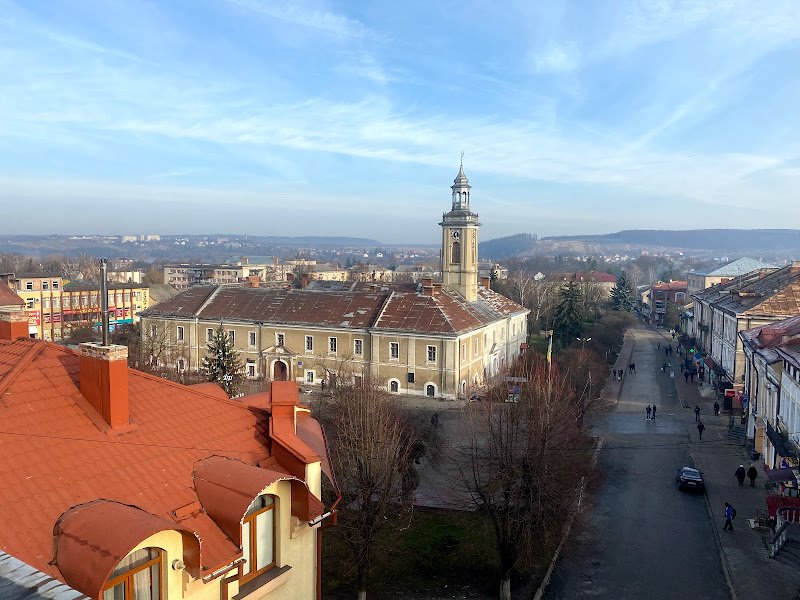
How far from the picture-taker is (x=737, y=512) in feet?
77.6

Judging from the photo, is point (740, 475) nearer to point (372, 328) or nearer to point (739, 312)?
point (739, 312)

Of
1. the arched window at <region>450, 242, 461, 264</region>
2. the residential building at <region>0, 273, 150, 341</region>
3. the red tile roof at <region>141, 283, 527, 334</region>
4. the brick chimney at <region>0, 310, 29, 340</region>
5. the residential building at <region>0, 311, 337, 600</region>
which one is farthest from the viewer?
the residential building at <region>0, 273, 150, 341</region>

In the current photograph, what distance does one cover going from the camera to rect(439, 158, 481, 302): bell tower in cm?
5112

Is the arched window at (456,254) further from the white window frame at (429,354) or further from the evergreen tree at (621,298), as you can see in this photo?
the evergreen tree at (621,298)

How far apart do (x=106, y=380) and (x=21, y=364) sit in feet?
4.88

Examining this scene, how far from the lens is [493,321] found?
163ft

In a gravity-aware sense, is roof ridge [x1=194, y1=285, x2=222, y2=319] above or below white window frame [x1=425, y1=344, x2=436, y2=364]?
above

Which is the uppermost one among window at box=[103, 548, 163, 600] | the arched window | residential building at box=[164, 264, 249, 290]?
the arched window

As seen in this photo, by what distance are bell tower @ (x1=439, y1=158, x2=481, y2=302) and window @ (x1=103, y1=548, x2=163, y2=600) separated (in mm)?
44415

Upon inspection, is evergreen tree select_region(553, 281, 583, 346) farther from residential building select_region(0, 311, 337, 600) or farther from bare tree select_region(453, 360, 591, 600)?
residential building select_region(0, 311, 337, 600)

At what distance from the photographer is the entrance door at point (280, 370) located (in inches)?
1879

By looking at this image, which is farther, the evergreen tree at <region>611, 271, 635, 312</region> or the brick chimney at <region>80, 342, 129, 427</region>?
the evergreen tree at <region>611, 271, 635, 312</region>

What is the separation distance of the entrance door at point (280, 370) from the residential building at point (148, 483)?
119 feet

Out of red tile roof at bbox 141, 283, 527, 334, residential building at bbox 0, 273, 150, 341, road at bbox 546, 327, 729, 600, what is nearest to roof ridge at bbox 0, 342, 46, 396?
road at bbox 546, 327, 729, 600
